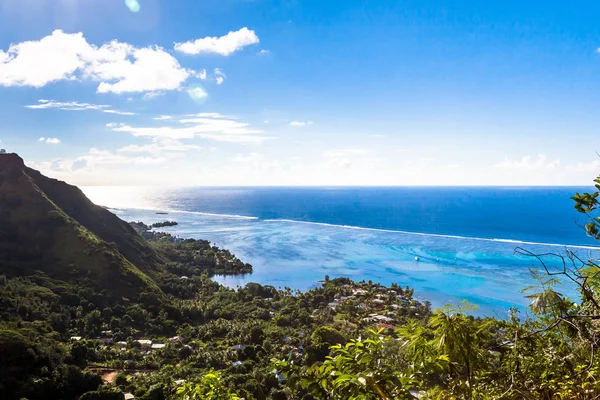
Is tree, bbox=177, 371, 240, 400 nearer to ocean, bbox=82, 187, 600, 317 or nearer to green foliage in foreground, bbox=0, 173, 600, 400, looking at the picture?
green foliage in foreground, bbox=0, 173, 600, 400

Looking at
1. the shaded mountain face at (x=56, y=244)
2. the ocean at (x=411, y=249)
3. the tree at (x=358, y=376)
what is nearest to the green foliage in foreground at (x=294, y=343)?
the tree at (x=358, y=376)

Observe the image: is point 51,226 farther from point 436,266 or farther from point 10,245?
point 436,266

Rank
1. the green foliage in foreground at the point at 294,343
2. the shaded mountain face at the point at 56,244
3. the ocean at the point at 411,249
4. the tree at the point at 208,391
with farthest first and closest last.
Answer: the ocean at the point at 411,249
the shaded mountain face at the point at 56,244
the tree at the point at 208,391
the green foliage in foreground at the point at 294,343

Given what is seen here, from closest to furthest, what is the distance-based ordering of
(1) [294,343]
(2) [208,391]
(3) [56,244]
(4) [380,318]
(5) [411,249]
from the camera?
(2) [208,391]
(1) [294,343]
(4) [380,318]
(3) [56,244]
(5) [411,249]

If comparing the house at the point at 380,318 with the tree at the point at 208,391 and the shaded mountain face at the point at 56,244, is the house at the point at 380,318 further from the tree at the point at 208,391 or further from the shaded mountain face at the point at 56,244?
the tree at the point at 208,391

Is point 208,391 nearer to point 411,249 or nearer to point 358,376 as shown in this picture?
point 358,376

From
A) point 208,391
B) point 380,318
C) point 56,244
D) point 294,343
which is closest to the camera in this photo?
point 208,391

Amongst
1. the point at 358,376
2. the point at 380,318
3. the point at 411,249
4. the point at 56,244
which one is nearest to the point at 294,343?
the point at 380,318

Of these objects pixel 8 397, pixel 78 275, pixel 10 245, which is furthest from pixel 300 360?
pixel 10 245

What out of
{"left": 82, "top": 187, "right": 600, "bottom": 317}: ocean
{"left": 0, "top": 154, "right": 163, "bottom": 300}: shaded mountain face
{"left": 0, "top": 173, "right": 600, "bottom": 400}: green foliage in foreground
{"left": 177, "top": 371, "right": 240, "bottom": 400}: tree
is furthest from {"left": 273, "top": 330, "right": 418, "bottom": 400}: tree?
{"left": 0, "top": 154, "right": 163, "bottom": 300}: shaded mountain face
